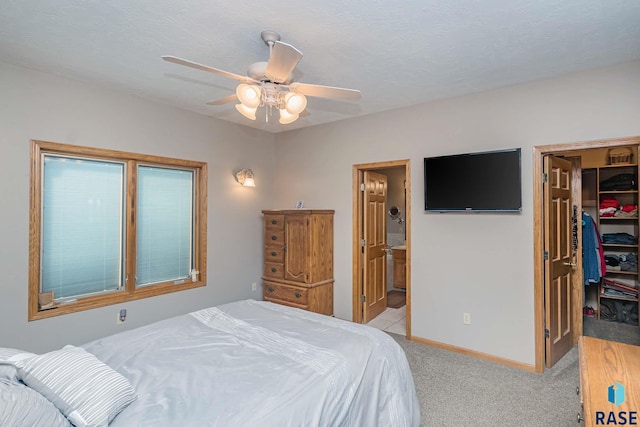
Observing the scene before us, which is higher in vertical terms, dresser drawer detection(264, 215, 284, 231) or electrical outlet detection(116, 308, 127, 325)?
Answer: dresser drawer detection(264, 215, 284, 231)

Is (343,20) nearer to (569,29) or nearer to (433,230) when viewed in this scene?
(569,29)

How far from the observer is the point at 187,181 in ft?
13.0

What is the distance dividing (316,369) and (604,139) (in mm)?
2870

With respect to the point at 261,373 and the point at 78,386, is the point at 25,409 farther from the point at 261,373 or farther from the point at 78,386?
the point at 261,373

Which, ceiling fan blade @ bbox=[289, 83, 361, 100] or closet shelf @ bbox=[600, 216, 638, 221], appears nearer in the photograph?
ceiling fan blade @ bbox=[289, 83, 361, 100]

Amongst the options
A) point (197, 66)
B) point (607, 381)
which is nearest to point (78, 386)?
point (197, 66)

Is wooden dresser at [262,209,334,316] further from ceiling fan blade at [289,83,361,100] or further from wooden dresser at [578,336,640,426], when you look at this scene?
wooden dresser at [578,336,640,426]

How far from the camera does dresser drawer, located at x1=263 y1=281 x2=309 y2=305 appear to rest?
4.04 metres

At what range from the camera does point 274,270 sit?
4410 millimetres

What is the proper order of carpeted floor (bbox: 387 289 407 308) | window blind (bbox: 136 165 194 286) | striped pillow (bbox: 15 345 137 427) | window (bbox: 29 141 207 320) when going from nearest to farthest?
striped pillow (bbox: 15 345 137 427) → window (bbox: 29 141 207 320) → window blind (bbox: 136 165 194 286) → carpeted floor (bbox: 387 289 407 308)

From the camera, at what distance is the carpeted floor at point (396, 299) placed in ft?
17.0

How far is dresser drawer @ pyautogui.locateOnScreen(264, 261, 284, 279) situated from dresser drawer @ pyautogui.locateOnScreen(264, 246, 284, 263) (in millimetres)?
52

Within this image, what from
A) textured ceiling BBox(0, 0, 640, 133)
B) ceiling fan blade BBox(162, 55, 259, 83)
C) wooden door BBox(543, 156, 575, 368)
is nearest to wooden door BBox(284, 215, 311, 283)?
textured ceiling BBox(0, 0, 640, 133)

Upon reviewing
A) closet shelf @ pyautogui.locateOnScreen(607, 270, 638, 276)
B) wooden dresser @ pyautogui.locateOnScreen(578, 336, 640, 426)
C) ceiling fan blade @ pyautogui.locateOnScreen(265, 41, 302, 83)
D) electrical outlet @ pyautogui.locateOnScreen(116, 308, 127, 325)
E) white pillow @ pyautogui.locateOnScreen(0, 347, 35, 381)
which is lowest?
electrical outlet @ pyautogui.locateOnScreen(116, 308, 127, 325)
